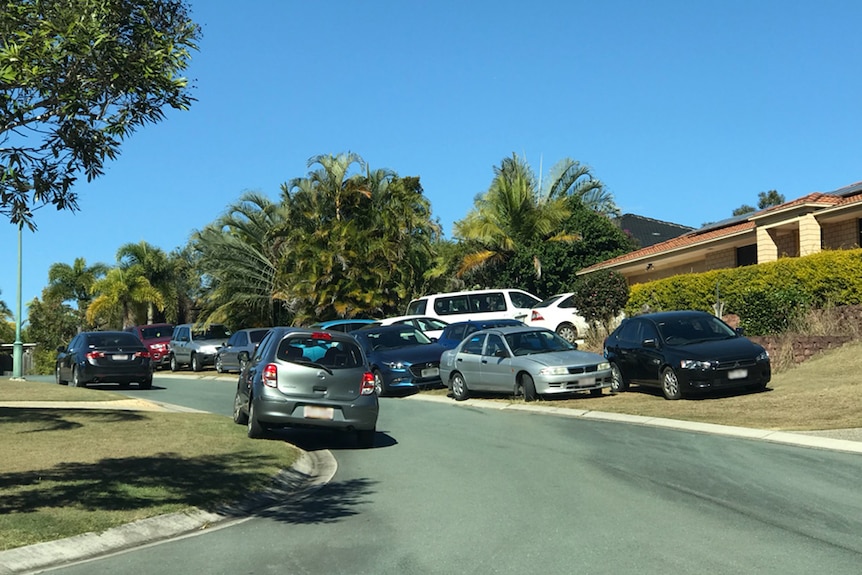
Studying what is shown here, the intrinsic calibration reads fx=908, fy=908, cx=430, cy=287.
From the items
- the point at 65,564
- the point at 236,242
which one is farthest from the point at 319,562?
the point at 236,242

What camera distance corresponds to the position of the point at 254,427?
1317 cm

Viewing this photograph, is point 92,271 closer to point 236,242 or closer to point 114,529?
point 236,242

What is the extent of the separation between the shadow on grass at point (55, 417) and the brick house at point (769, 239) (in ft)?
61.8

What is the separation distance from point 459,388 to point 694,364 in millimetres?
5522

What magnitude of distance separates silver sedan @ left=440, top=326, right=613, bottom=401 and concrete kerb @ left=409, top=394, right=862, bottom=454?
394mm

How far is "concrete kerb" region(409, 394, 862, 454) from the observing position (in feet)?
39.1

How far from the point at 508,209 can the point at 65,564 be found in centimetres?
3223

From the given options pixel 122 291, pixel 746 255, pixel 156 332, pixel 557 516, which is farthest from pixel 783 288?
pixel 122 291

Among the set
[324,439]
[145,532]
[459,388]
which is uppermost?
[459,388]

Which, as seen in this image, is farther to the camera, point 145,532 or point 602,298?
point 602,298

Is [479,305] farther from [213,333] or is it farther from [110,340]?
[213,333]

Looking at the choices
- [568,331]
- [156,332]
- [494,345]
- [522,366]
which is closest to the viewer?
[522,366]

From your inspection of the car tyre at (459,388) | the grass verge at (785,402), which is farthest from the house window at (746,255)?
the car tyre at (459,388)

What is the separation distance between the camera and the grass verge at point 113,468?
776 centimetres
